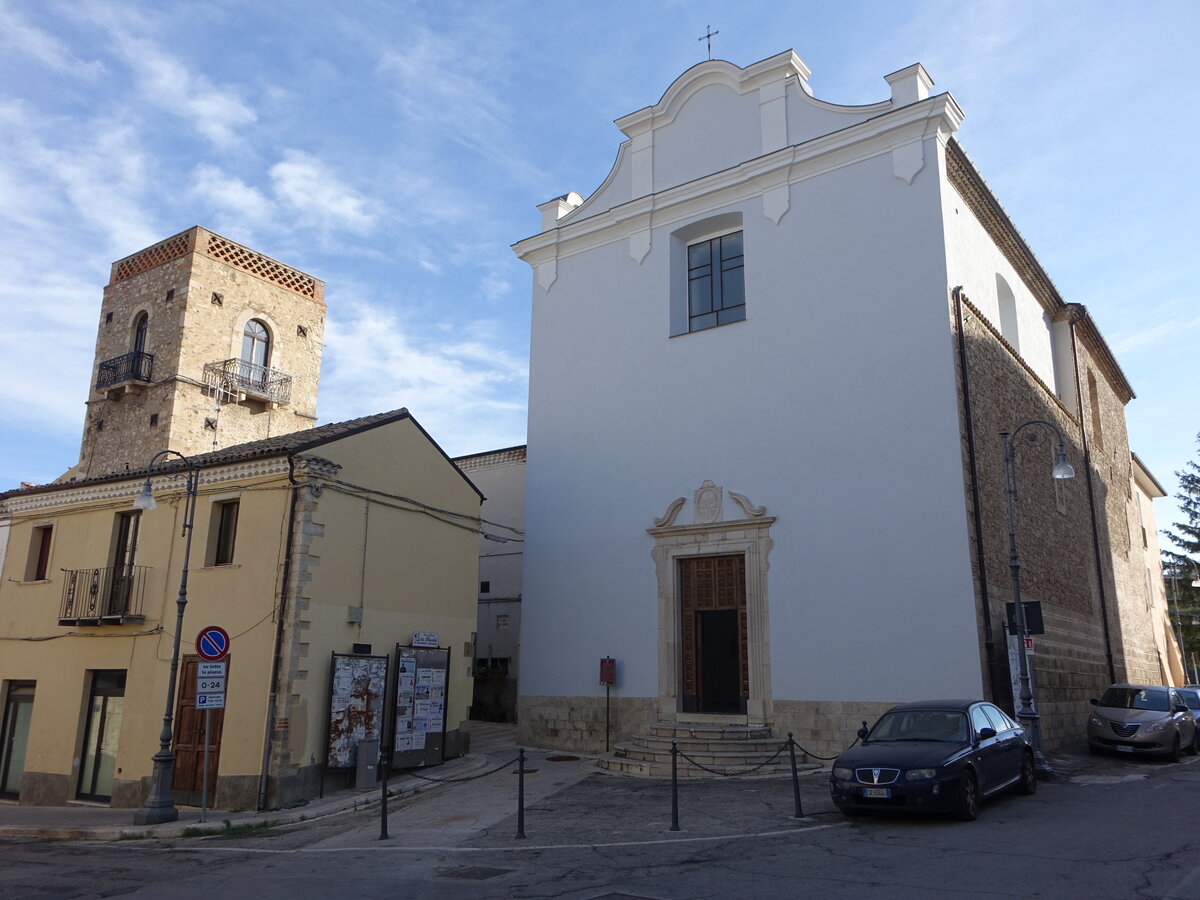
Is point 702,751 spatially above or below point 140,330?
below

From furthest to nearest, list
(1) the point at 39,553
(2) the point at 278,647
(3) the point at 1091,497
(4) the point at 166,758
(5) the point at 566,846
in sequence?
(3) the point at 1091,497, (1) the point at 39,553, (2) the point at 278,647, (4) the point at 166,758, (5) the point at 566,846

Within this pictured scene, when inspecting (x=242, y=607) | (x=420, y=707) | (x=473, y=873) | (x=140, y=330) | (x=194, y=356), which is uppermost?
(x=140, y=330)

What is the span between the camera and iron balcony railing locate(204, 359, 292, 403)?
29438 mm

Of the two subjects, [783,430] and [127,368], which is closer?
[783,430]

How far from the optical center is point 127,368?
29.4 meters

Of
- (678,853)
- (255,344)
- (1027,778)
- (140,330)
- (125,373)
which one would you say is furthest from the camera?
(255,344)

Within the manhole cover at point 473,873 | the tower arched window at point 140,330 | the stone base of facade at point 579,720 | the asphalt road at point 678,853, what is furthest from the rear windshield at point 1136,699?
the tower arched window at point 140,330

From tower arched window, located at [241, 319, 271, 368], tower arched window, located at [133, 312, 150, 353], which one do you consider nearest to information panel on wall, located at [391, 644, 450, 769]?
tower arched window, located at [241, 319, 271, 368]

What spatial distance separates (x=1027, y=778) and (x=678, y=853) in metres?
5.73

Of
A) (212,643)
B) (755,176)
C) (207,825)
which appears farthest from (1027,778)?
(755,176)

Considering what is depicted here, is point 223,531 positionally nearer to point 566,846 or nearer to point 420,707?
point 420,707

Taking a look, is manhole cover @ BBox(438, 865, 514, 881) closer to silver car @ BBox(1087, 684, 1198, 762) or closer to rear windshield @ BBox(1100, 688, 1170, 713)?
silver car @ BBox(1087, 684, 1198, 762)

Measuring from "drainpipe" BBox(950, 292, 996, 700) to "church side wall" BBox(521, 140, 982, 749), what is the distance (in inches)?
16.7

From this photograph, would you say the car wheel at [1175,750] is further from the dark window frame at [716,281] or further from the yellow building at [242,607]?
the yellow building at [242,607]
